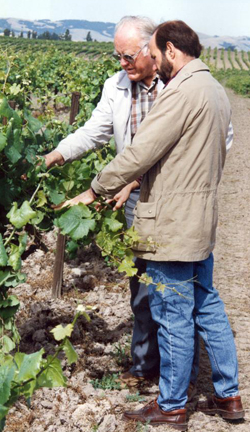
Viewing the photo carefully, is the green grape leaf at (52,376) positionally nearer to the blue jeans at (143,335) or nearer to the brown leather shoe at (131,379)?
the blue jeans at (143,335)

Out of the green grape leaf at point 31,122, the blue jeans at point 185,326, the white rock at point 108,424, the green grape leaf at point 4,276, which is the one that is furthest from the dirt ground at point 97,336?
the green grape leaf at point 31,122

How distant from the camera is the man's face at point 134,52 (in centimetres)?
287

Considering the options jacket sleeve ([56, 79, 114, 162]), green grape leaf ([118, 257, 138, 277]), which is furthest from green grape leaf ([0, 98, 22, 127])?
green grape leaf ([118, 257, 138, 277])

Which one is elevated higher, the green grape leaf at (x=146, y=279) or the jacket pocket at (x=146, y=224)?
the jacket pocket at (x=146, y=224)

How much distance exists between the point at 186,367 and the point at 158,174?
0.96m

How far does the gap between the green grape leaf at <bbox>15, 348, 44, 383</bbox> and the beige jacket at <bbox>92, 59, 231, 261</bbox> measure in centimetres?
96

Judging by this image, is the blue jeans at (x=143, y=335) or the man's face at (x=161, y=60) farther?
the blue jeans at (x=143, y=335)

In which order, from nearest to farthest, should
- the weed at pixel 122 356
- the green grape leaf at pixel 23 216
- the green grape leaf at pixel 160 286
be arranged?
the green grape leaf at pixel 23 216
the green grape leaf at pixel 160 286
the weed at pixel 122 356

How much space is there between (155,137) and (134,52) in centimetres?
61

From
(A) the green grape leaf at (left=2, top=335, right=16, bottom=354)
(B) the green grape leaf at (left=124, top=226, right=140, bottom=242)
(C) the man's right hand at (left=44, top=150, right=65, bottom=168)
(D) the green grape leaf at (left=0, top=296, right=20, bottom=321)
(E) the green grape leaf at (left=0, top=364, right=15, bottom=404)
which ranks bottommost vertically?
(A) the green grape leaf at (left=2, top=335, right=16, bottom=354)

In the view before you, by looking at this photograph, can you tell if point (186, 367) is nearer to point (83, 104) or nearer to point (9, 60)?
point (9, 60)

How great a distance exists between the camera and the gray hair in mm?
2882

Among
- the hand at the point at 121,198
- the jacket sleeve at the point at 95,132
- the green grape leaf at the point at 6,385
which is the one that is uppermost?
the jacket sleeve at the point at 95,132

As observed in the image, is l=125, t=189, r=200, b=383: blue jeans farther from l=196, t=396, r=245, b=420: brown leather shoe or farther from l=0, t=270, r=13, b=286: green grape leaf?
l=0, t=270, r=13, b=286: green grape leaf
